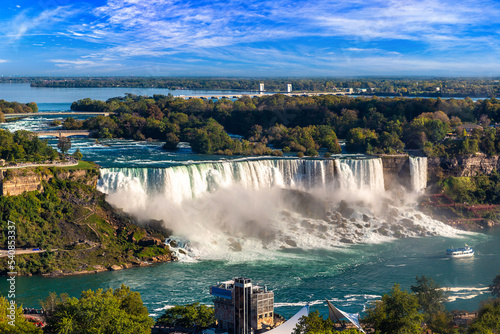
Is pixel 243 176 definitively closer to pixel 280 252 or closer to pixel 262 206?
pixel 262 206

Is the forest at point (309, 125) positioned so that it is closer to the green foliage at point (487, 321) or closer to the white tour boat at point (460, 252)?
the white tour boat at point (460, 252)

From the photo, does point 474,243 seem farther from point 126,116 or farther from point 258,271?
point 126,116

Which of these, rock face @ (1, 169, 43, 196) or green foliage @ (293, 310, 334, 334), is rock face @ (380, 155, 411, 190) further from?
green foliage @ (293, 310, 334, 334)

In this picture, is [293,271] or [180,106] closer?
[293,271]

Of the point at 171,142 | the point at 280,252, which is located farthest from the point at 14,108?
the point at 280,252

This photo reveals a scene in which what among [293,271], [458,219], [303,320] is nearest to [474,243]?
[458,219]

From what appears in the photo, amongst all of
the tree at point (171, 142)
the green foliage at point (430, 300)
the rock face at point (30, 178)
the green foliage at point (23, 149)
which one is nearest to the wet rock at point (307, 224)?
the rock face at point (30, 178)

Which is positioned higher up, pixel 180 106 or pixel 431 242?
pixel 180 106

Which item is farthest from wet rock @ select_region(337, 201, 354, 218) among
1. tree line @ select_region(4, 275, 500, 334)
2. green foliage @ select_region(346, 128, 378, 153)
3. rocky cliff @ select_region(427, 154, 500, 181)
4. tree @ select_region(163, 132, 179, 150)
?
tree @ select_region(163, 132, 179, 150)
